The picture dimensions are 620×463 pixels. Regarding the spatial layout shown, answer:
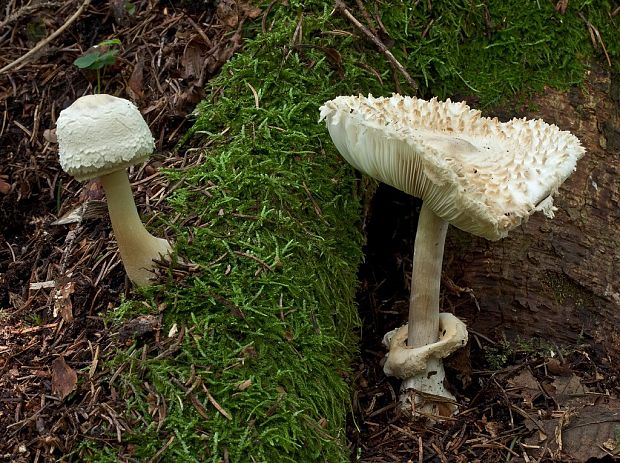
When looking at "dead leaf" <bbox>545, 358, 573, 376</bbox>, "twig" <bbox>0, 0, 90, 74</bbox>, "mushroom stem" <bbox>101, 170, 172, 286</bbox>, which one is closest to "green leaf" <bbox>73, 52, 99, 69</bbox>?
"twig" <bbox>0, 0, 90, 74</bbox>

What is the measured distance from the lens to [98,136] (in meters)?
2.44

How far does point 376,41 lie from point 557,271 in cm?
159

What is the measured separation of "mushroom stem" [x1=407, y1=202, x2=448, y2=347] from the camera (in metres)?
3.08

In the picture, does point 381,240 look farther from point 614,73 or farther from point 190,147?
point 614,73

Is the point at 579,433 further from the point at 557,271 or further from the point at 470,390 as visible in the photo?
the point at 557,271

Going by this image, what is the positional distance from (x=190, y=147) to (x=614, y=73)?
2.53 meters

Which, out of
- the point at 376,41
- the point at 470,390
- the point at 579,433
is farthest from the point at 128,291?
the point at 579,433

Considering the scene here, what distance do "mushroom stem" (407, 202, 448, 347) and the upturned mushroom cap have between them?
2.2 inches

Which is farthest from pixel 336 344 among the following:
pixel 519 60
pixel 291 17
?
pixel 519 60

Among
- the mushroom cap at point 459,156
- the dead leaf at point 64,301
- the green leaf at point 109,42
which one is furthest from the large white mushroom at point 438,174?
the green leaf at point 109,42

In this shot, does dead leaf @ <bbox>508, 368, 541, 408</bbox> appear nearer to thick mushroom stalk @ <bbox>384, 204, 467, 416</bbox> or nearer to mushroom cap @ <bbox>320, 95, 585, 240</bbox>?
thick mushroom stalk @ <bbox>384, 204, 467, 416</bbox>

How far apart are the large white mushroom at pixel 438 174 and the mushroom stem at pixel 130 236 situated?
0.88 metres

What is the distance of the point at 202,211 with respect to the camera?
3.05m

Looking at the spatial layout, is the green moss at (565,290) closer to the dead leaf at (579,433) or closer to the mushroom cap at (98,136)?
the dead leaf at (579,433)
